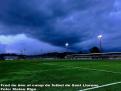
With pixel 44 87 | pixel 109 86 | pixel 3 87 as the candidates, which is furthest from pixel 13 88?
pixel 109 86

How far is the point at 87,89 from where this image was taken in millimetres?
7328

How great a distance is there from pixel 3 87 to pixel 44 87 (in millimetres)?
1148

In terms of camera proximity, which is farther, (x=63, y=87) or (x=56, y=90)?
(x=63, y=87)

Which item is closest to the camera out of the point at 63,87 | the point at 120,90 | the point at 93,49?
the point at 120,90

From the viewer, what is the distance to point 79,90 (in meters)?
7.19

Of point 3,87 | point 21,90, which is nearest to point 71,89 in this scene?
point 21,90

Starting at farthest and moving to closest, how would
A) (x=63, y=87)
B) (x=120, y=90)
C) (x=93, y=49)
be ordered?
1. (x=93, y=49)
2. (x=63, y=87)
3. (x=120, y=90)

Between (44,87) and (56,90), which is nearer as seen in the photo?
(56,90)

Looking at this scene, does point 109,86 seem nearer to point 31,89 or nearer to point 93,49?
point 31,89

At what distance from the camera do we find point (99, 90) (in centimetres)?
722

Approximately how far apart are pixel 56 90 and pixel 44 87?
0.58 metres

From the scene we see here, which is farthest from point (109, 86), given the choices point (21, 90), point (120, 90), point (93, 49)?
point (93, 49)

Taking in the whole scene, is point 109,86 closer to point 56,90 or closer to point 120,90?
point 120,90

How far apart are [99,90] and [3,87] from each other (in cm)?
265
